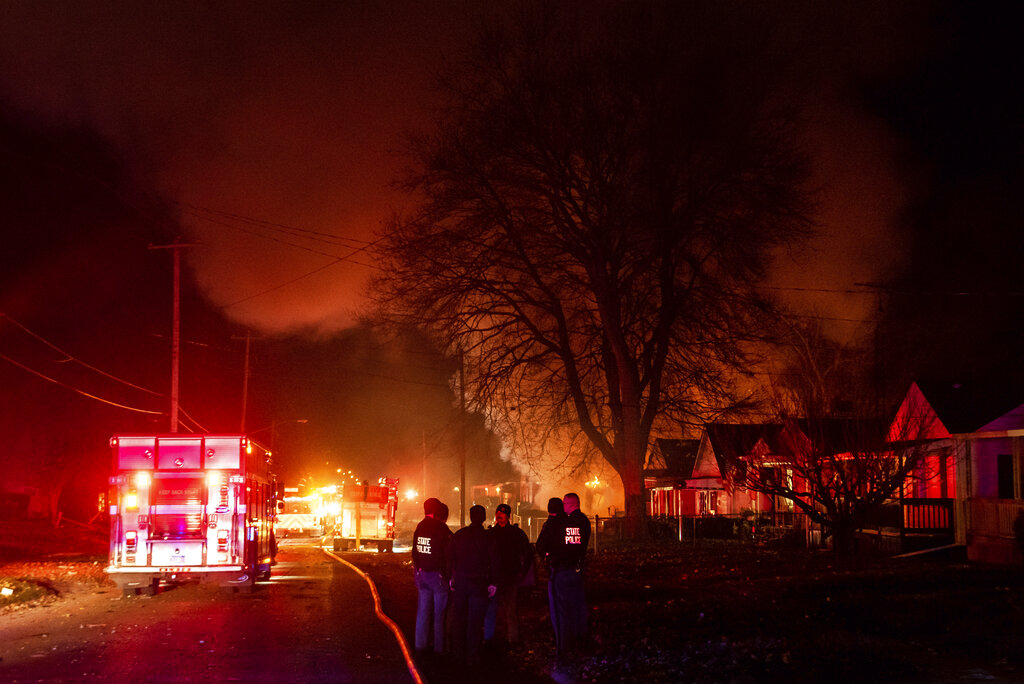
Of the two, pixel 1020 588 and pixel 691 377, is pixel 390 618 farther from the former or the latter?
pixel 691 377

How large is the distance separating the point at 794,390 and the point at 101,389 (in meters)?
29.7

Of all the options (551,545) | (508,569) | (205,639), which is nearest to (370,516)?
(205,639)

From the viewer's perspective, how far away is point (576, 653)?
35.5 ft

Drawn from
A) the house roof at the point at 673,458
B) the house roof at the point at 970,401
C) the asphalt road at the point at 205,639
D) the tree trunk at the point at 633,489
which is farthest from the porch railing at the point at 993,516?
the house roof at the point at 673,458

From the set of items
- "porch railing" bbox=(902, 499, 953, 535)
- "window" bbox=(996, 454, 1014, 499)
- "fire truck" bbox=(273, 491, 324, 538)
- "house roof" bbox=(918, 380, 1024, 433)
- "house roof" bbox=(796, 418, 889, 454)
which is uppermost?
"house roof" bbox=(918, 380, 1024, 433)

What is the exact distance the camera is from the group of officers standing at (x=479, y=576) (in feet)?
36.2

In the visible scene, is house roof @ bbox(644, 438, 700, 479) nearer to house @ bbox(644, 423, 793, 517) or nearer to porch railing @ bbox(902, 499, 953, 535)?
house @ bbox(644, 423, 793, 517)

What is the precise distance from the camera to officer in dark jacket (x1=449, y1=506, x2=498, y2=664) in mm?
11023

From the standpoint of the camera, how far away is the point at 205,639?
1229cm

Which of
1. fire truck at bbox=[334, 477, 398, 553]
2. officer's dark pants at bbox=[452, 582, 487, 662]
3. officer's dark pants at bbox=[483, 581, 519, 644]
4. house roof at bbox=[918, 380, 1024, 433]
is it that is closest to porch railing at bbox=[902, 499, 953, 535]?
house roof at bbox=[918, 380, 1024, 433]

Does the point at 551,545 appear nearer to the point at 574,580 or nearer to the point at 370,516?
the point at 574,580

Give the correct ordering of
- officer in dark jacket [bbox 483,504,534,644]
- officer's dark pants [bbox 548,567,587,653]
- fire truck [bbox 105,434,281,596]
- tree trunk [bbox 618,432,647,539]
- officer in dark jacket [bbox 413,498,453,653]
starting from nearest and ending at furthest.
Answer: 1. officer's dark pants [bbox 548,567,587,653]
2. officer in dark jacket [bbox 413,498,453,653]
3. officer in dark jacket [bbox 483,504,534,644]
4. fire truck [bbox 105,434,281,596]
5. tree trunk [bbox 618,432,647,539]

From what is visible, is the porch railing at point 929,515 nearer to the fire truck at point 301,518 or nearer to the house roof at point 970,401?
the house roof at point 970,401

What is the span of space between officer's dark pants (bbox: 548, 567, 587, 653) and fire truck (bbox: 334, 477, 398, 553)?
2452cm
